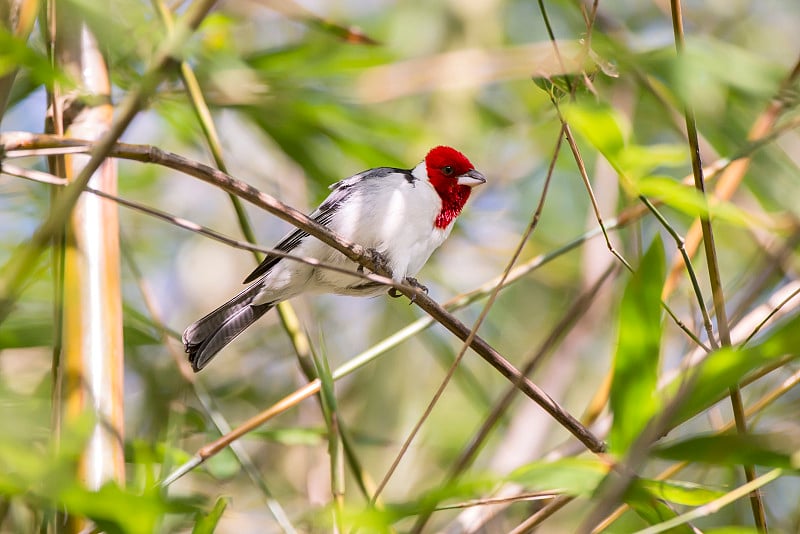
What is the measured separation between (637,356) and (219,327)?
1816mm

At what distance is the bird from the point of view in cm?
309

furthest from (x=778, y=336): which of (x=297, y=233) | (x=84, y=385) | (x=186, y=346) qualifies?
(x=297, y=233)

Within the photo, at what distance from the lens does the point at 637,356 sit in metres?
1.54

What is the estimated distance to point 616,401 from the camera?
59.7 inches

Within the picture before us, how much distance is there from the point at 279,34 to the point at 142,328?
2604 millimetres

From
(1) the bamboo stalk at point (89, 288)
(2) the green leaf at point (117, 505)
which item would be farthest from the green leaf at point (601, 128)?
(1) the bamboo stalk at point (89, 288)

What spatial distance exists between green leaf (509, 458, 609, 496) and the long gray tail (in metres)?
1.59

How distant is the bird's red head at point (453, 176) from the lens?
3.65 metres

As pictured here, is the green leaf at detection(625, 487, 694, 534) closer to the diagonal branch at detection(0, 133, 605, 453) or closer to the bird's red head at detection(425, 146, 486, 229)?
the diagonal branch at detection(0, 133, 605, 453)

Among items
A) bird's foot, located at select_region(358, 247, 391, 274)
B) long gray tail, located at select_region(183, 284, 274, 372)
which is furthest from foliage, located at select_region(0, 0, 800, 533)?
bird's foot, located at select_region(358, 247, 391, 274)

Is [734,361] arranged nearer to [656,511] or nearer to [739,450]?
[739,450]

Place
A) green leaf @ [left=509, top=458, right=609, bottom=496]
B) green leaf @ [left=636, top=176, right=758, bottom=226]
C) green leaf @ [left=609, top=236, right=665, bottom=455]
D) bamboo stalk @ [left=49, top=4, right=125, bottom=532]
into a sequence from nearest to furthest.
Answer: green leaf @ [left=509, top=458, right=609, bottom=496]
green leaf @ [left=609, top=236, right=665, bottom=455]
green leaf @ [left=636, top=176, right=758, bottom=226]
bamboo stalk @ [left=49, top=4, right=125, bottom=532]

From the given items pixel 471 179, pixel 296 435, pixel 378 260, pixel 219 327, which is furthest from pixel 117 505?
pixel 471 179

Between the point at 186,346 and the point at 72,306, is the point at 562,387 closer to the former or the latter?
the point at 186,346
